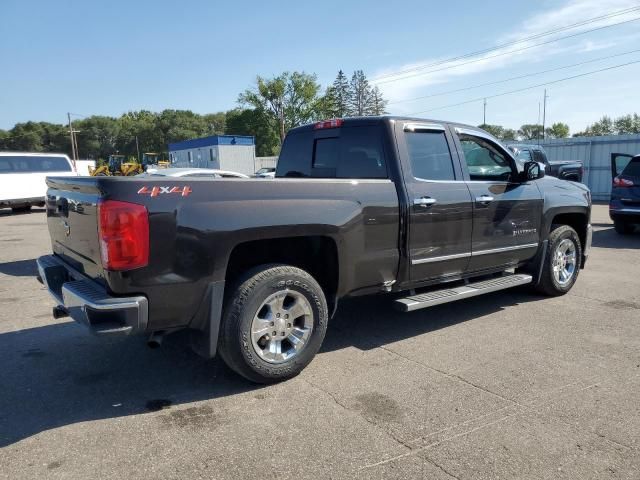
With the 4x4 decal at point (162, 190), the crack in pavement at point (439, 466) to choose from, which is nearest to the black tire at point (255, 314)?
the 4x4 decal at point (162, 190)

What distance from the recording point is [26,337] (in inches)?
200

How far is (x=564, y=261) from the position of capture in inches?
251

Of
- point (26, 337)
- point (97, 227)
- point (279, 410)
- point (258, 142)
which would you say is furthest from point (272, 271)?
point (258, 142)

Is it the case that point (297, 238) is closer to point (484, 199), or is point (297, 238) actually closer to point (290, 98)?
point (484, 199)

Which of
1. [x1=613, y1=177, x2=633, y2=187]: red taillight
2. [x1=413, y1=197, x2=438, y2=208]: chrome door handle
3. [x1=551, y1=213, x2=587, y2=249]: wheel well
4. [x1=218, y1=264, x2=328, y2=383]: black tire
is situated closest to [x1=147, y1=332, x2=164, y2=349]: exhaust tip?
[x1=218, y1=264, x2=328, y2=383]: black tire

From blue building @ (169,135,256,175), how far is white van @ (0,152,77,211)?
25628mm

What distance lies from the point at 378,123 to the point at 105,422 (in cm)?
324

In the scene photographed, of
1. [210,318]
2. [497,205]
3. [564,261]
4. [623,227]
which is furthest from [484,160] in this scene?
[623,227]

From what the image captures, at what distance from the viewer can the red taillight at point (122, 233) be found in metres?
3.14

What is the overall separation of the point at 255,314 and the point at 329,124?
2.31 metres

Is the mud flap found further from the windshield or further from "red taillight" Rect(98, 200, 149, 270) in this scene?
the windshield

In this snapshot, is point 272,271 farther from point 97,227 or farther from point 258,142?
point 258,142

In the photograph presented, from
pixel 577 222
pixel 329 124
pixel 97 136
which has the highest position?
pixel 97 136

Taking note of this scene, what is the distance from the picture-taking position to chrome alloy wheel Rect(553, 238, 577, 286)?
6.20 metres
